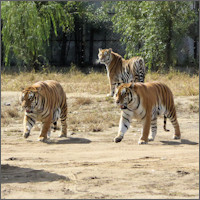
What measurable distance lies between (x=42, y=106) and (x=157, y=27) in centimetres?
887

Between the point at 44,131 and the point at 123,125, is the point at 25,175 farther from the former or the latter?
the point at 44,131

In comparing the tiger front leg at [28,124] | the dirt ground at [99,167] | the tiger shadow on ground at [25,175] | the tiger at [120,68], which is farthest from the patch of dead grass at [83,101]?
the tiger shadow on ground at [25,175]

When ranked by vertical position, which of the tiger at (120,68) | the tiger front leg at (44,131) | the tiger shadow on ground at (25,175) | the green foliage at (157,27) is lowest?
the tiger shadow on ground at (25,175)

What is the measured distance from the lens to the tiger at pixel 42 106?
26.2ft

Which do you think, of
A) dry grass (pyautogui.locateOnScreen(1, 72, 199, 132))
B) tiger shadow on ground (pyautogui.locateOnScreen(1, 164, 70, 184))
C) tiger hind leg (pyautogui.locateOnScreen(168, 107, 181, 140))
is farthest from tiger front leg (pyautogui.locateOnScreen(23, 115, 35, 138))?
tiger hind leg (pyautogui.locateOnScreen(168, 107, 181, 140))

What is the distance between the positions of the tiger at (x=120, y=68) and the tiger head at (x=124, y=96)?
483cm

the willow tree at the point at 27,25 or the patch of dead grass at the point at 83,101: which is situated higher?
the willow tree at the point at 27,25

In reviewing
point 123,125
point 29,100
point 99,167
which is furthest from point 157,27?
point 99,167

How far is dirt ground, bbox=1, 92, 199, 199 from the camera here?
4.99 metres

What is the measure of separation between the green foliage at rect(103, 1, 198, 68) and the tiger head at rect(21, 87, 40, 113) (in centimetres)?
845

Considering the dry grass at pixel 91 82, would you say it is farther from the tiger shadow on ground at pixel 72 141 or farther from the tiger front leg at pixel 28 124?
the tiger front leg at pixel 28 124

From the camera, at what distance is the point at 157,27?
16.3 metres

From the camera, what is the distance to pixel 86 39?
776 inches

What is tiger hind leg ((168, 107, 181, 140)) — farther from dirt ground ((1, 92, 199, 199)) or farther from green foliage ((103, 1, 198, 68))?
green foliage ((103, 1, 198, 68))
